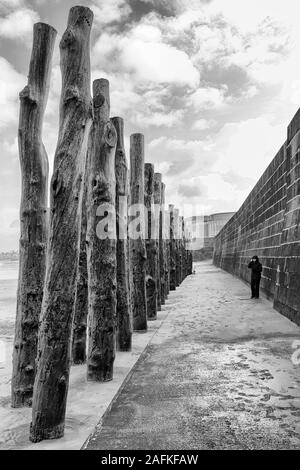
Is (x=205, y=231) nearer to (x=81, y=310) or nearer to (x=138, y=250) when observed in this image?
(x=138, y=250)

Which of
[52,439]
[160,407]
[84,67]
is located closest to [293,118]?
[84,67]

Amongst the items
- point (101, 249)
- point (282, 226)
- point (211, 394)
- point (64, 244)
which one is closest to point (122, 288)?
point (101, 249)

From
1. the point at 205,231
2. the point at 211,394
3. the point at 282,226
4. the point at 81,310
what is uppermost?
the point at 205,231

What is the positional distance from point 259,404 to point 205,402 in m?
0.45

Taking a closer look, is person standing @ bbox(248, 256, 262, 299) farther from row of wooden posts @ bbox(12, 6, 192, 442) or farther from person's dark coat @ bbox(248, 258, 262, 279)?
row of wooden posts @ bbox(12, 6, 192, 442)

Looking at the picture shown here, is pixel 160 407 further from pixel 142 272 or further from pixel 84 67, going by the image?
pixel 142 272

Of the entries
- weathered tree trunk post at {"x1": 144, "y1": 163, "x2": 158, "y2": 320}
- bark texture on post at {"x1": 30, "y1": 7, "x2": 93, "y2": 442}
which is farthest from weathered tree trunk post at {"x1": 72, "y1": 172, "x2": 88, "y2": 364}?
weathered tree trunk post at {"x1": 144, "y1": 163, "x2": 158, "y2": 320}

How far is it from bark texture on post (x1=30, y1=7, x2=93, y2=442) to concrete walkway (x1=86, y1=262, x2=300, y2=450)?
0.40 meters

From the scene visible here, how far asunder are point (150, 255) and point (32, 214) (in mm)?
5258

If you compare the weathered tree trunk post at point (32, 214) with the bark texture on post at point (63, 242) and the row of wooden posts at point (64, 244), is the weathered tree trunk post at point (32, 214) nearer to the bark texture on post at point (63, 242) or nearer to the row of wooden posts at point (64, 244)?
the row of wooden posts at point (64, 244)

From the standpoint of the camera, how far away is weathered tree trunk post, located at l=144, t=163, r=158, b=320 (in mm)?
8477

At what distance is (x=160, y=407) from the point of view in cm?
349

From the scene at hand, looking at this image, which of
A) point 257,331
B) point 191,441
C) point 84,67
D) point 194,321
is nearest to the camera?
point 191,441

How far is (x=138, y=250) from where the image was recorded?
7.28 meters
